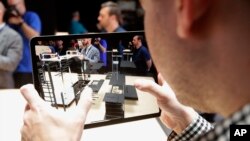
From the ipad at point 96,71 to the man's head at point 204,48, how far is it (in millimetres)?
256

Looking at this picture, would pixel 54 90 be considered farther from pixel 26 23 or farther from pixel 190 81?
pixel 26 23

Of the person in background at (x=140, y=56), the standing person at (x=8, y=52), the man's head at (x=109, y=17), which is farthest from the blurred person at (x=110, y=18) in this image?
the person in background at (x=140, y=56)

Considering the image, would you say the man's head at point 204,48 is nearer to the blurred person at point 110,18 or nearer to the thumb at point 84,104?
the thumb at point 84,104

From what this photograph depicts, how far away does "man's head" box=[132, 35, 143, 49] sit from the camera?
0.75 m

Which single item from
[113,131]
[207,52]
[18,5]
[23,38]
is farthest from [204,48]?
[18,5]

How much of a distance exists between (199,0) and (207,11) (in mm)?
18

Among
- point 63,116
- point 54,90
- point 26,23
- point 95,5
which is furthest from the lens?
point 95,5

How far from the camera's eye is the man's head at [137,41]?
0.75 metres

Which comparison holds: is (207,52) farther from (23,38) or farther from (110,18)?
(110,18)

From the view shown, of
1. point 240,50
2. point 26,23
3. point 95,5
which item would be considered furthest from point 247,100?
point 95,5

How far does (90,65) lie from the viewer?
73 centimetres

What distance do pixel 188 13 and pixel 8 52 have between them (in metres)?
1.73

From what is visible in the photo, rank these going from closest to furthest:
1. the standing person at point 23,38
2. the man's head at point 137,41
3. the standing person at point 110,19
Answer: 1. the man's head at point 137,41
2. the standing person at point 23,38
3. the standing person at point 110,19

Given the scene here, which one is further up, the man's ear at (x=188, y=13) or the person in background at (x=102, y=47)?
the man's ear at (x=188, y=13)
